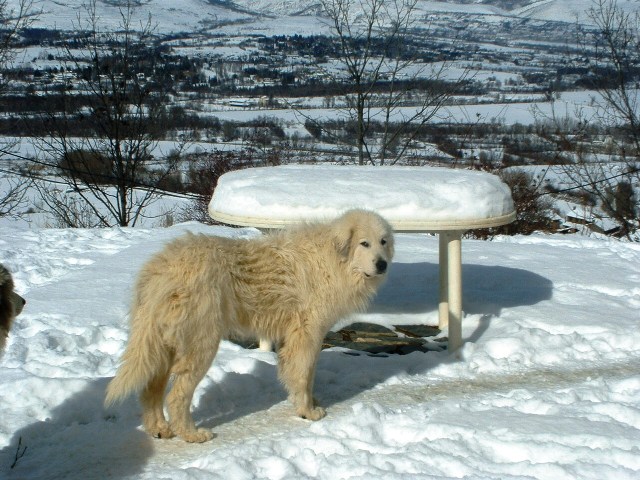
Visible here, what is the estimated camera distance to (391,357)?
5668 mm

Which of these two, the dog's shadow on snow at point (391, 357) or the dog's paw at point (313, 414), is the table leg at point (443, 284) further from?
the dog's paw at point (313, 414)

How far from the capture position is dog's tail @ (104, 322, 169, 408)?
3.87 m

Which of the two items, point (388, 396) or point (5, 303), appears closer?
point (5, 303)

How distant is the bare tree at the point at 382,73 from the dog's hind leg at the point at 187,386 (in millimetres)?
9374

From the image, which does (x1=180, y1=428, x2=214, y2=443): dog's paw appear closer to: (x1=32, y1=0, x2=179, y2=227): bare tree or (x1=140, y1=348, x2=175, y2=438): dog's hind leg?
(x1=140, y1=348, x2=175, y2=438): dog's hind leg

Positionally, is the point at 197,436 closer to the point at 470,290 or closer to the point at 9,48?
the point at 470,290

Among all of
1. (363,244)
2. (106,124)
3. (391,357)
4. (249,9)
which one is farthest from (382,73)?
(249,9)

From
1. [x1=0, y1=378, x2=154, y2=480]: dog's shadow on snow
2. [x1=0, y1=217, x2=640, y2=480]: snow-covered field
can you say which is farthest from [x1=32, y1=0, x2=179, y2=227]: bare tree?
[x1=0, y1=378, x2=154, y2=480]: dog's shadow on snow

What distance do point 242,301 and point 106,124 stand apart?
11.5m

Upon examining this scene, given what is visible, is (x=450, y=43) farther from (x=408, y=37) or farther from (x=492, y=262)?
(x=492, y=262)

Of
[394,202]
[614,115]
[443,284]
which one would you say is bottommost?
[443,284]

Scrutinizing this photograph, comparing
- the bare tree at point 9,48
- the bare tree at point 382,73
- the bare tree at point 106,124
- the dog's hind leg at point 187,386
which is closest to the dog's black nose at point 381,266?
the dog's hind leg at point 187,386

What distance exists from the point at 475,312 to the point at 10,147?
11.9m

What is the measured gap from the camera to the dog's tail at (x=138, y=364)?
12.7 feet
